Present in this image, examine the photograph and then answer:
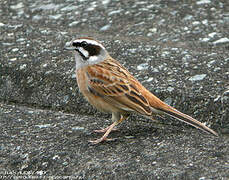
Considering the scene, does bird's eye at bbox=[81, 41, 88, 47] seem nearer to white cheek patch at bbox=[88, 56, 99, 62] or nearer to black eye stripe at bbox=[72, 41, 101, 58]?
black eye stripe at bbox=[72, 41, 101, 58]

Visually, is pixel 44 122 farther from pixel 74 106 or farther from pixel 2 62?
pixel 2 62

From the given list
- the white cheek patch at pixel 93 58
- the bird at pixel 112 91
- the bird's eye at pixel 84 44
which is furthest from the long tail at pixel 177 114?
the bird's eye at pixel 84 44

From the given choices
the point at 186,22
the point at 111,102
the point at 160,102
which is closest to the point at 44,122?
the point at 111,102

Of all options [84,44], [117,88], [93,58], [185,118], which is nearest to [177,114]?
[185,118]

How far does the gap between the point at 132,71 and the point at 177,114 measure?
4.48ft

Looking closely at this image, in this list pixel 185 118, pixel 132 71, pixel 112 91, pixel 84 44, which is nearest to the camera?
pixel 185 118

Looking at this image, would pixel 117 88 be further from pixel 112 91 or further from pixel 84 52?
pixel 84 52

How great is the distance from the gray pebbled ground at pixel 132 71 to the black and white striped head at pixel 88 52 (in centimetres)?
61

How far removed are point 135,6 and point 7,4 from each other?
2.19m

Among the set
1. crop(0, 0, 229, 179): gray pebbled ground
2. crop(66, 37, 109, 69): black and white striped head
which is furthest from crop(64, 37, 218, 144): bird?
crop(0, 0, 229, 179): gray pebbled ground

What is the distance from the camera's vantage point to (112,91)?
17.3ft

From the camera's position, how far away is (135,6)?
26.2ft

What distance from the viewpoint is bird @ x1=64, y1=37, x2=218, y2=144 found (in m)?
5.13

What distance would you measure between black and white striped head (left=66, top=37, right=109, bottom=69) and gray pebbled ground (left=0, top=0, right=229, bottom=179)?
0.61 meters
